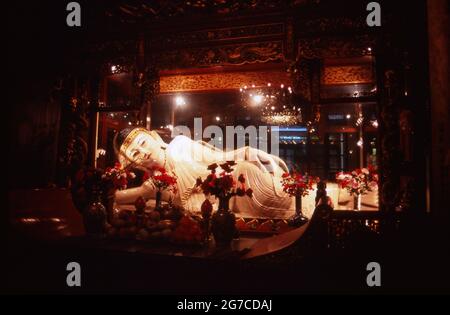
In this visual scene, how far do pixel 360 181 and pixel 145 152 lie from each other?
3181 millimetres

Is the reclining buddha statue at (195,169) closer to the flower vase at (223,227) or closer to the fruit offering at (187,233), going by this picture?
the flower vase at (223,227)

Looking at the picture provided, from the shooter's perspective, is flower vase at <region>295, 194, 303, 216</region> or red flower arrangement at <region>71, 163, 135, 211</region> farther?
flower vase at <region>295, 194, 303, 216</region>

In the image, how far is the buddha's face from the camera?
15.0 ft

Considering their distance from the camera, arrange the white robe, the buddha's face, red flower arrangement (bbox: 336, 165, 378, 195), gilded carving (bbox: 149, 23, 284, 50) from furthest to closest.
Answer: the buddha's face
the white robe
red flower arrangement (bbox: 336, 165, 378, 195)
gilded carving (bbox: 149, 23, 284, 50)

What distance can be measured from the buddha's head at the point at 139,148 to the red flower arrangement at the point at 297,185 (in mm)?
1969

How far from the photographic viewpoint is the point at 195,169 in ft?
15.5

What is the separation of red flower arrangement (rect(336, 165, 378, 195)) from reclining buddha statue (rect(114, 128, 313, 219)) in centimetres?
68

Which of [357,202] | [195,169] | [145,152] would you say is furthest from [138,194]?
[357,202]

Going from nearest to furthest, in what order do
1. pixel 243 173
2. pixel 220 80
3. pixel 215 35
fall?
pixel 215 35, pixel 243 173, pixel 220 80

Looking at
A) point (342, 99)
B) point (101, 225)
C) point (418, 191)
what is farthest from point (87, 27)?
point (418, 191)

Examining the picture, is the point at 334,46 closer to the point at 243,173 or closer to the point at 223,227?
the point at 223,227

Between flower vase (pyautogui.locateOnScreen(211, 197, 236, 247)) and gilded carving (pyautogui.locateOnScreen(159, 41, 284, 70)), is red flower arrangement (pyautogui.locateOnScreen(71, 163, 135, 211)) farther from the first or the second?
gilded carving (pyautogui.locateOnScreen(159, 41, 284, 70))

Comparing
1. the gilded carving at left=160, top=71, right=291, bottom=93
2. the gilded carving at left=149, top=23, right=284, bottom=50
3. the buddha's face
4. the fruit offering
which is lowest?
the fruit offering

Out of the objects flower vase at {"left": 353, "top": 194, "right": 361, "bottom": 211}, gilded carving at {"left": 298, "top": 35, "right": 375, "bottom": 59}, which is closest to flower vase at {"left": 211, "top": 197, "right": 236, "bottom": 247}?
gilded carving at {"left": 298, "top": 35, "right": 375, "bottom": 59}
